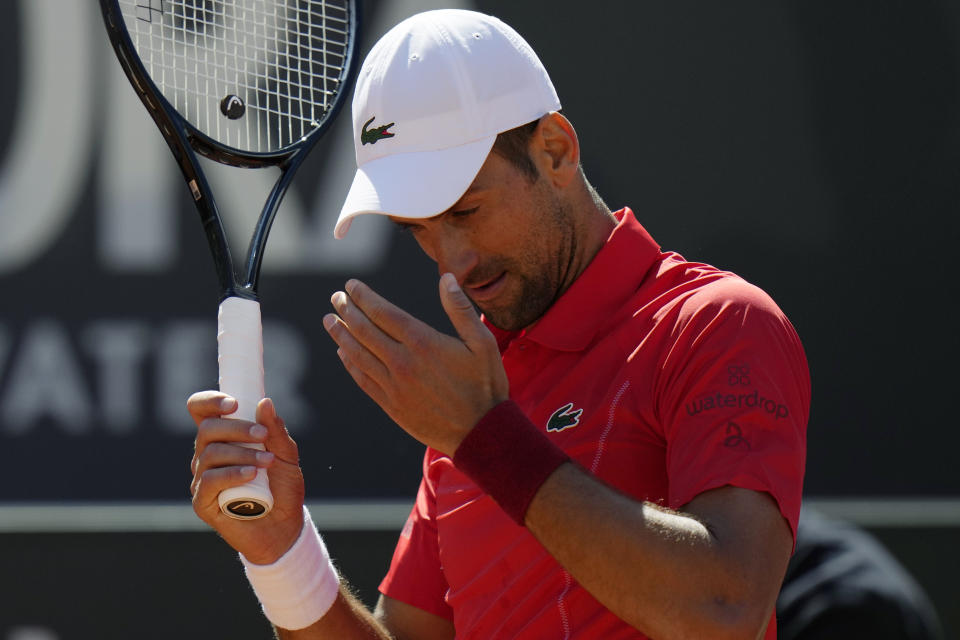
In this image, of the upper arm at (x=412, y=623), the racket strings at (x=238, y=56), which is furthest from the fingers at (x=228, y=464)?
the racket strings at (x=238, y=56)

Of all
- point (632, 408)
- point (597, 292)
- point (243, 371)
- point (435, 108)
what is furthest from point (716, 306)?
point (243, 371)

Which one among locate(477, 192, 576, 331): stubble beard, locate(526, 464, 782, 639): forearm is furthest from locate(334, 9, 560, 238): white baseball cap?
locate(526, 464, 782, 639): forearm

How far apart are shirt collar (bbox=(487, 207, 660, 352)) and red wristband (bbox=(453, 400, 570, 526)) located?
0.95 ft

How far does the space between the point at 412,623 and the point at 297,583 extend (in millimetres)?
207

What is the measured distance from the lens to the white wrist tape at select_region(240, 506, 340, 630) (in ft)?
5.85

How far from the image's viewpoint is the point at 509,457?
1.37 meters

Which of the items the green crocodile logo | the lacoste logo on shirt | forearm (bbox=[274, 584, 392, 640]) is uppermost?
the green crocodile logo

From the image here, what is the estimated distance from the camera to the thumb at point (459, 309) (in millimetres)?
1378

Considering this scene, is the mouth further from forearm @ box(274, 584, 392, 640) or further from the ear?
forearm @ box(274, 584, 392, 640)

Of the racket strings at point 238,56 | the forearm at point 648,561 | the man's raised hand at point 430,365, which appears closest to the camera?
the forearm at point 648,561

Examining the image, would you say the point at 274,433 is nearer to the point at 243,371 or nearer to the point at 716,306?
the point at 243,371

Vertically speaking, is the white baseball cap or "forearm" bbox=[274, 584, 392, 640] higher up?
the white baseball cap

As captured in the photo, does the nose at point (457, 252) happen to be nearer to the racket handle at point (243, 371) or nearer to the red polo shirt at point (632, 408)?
the red polo shirt at point (632, 408)

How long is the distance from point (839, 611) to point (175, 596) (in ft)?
5.55
